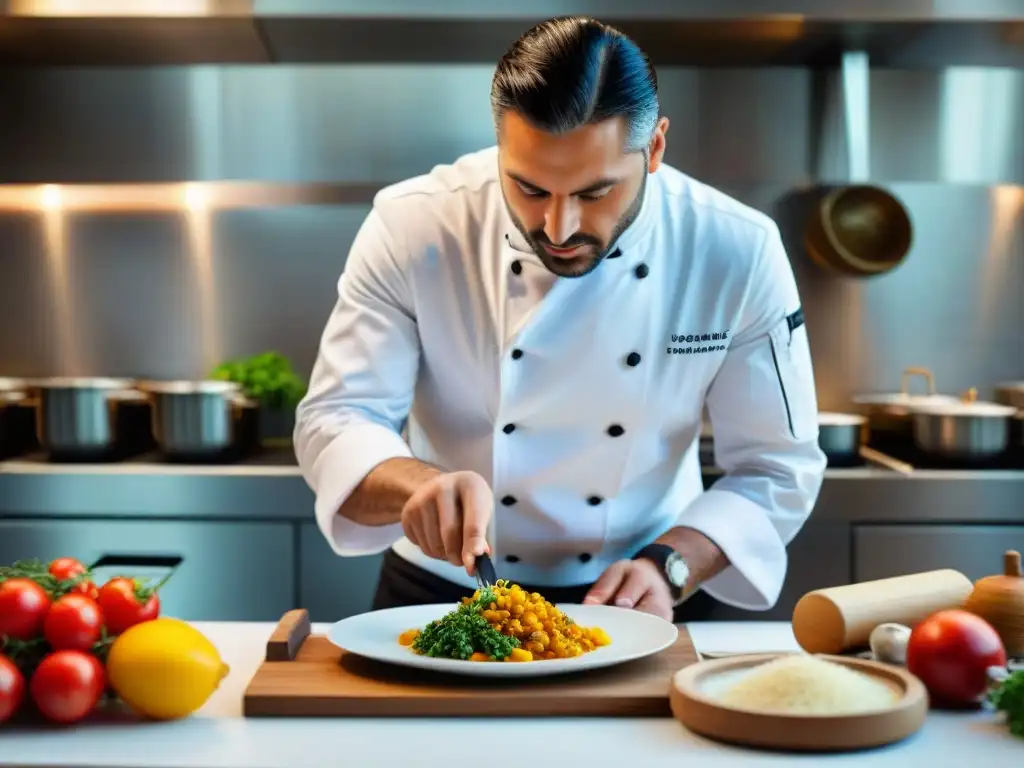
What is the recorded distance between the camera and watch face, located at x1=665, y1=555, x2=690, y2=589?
1.77 meters

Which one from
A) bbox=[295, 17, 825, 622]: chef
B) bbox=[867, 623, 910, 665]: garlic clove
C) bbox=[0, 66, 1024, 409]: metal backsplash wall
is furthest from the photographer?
bbox=[0, 66, 1024, 409]: metal backsplash wall

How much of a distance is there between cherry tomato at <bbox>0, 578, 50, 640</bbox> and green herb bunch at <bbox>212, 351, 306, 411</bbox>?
2221 mm

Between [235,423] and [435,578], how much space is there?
1311mm

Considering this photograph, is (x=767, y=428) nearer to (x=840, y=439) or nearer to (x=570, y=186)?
(x=570, y=186)

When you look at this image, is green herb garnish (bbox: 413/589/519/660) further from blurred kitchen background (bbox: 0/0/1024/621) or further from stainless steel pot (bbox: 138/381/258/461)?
blurred kitchen background (bbox: 0/0/1024/621)

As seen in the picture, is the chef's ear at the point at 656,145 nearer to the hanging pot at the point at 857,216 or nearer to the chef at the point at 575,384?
the chef at the point at 575,384

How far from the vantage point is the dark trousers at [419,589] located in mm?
2018

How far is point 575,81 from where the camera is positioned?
5.22 feet

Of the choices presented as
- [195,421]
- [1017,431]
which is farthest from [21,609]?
[1017,431]

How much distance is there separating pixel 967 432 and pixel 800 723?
6.99 ft

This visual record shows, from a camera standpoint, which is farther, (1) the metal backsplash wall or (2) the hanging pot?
(1) the metal backsplash wall

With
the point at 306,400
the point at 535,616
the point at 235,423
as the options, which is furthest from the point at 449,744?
the point at 235,423

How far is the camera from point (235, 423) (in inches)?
128

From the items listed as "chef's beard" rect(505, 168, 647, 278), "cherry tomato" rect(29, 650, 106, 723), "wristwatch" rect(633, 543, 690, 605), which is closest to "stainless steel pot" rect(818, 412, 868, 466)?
"wristwatch" rect(633, 543, 690, 605)
